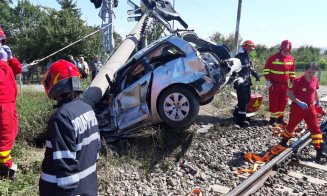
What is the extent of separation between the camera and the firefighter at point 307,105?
244 inches

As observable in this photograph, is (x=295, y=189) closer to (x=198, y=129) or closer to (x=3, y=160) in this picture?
(x=198, y=129)

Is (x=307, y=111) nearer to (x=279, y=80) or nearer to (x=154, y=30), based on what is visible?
(x=279, y=80)

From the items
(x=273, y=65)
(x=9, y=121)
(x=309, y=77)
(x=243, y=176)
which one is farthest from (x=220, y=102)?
(x=9, y=121)

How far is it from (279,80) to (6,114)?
6278 millimetres

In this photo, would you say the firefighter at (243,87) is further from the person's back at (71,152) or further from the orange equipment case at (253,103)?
the person's back at (71,152)

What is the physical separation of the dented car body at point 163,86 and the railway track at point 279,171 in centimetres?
149

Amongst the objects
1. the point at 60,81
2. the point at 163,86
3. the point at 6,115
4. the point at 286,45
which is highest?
the point at 286,45

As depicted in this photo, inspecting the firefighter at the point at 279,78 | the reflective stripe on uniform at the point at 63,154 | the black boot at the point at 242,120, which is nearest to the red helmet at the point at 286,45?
the firefighter at the point at 279,78

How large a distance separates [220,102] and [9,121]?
684 cm

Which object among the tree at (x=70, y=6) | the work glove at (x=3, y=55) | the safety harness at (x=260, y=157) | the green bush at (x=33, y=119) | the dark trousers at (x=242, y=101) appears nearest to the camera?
the work glove at (x=3, y=55)

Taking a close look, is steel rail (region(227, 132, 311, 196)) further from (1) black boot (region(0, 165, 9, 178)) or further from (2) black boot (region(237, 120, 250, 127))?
(1) black boot (region(0, 165, 9, 178))

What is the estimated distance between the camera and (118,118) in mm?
6344

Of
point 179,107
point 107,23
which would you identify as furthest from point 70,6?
point 179,107

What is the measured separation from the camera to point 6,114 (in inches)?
183
